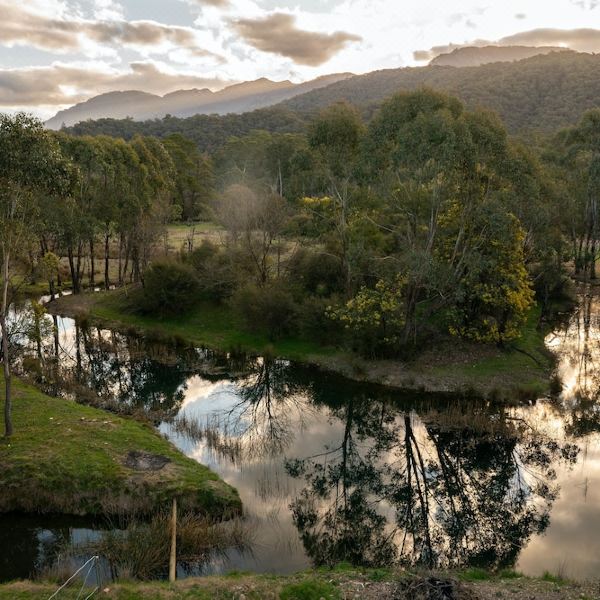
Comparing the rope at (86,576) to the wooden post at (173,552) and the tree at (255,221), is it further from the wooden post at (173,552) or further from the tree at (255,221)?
the tree at (255,221)

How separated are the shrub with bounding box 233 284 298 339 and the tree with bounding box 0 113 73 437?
20.1 metres

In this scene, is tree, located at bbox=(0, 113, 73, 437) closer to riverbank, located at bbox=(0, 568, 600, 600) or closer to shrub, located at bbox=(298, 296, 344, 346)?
riverbank, located at bbox=(0, 568, 600, 600)

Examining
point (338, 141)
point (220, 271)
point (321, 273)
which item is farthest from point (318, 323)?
point (338, 141)

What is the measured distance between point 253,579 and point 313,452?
1163cm

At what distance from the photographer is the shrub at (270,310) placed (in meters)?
42.8

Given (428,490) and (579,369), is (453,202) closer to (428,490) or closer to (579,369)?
(579,369)

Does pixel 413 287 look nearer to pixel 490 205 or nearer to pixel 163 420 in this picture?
pixel 490 205

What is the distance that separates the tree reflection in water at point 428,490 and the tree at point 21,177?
14.4m

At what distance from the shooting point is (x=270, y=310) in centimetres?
4288

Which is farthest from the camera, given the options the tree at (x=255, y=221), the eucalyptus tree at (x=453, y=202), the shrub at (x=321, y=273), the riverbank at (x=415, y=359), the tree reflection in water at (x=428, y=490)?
the tree at (x=255, y=221)

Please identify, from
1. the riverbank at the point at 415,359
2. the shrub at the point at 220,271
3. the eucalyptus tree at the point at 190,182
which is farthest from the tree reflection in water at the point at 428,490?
the eucalyptus tree at the point at 190,182

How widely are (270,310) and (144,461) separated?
20.8m

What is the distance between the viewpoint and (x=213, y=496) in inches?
846

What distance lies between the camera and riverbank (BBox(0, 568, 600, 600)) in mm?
14578
